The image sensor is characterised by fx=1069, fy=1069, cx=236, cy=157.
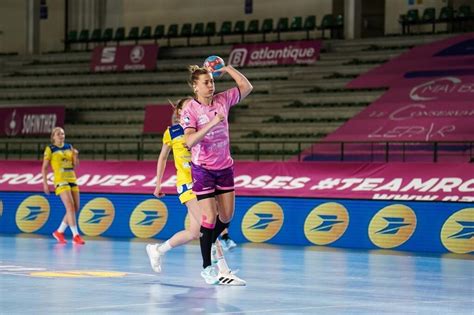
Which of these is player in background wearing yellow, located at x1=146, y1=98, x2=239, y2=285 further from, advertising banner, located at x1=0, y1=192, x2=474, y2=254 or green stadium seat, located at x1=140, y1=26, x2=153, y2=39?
green stadium seat, located at x1=140, y1=26, x2=153, y2=39

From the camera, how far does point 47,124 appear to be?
3431 cm

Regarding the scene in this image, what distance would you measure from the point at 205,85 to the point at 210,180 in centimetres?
95

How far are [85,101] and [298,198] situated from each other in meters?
18.2

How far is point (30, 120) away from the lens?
34719 mm

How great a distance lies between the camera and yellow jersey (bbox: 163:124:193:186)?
485 inches

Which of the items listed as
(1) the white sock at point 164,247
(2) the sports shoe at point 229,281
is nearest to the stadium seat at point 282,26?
(1) the white sock at point 164,247

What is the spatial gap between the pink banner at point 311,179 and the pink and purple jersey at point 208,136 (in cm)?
711

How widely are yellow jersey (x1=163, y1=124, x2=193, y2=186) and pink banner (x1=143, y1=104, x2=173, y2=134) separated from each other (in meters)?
18.3

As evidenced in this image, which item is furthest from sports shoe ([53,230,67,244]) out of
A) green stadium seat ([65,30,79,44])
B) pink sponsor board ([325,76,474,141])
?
green stadium seat ([65,30,79,44])

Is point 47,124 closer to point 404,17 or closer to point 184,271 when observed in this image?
point 404,17

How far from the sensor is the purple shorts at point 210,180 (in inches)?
420

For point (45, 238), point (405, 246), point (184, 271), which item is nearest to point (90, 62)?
point (45, 238)

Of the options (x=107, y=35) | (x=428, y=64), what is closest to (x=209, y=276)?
(x=428, y=64)

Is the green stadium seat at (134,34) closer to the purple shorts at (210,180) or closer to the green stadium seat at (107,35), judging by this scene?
the green stadium seat at (107,35)
